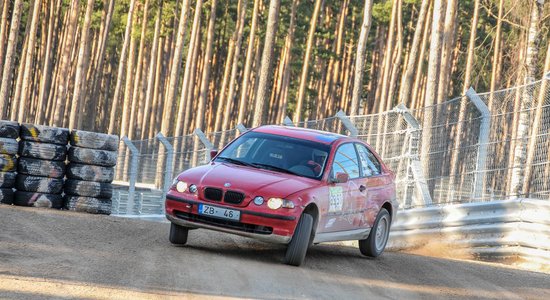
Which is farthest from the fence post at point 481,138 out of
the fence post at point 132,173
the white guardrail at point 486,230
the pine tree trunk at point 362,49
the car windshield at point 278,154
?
the pine tree trunk at point 362,49

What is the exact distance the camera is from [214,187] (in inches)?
472

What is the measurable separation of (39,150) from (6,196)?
31.9 inches

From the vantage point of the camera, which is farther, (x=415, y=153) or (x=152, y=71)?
(x=152, y=71)

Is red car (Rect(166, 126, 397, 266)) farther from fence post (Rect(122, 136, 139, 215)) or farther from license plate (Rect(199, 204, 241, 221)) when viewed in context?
fence post (Rect(122, 136, 139, 215))

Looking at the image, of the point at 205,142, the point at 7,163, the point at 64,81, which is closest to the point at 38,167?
the point at 7,163

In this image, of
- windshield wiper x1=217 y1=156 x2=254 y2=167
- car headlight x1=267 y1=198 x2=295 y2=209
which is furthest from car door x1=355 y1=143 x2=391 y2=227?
car headlight x1=267 y1=198 x2=295 y2=209

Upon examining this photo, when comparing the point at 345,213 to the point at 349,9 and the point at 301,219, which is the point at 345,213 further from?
the point at 349,9

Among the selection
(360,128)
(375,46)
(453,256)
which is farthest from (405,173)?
(375,46)

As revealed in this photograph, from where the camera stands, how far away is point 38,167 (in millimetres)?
16984

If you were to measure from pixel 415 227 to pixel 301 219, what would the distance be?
540cm

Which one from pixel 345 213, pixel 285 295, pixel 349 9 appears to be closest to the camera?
pixel 285 295

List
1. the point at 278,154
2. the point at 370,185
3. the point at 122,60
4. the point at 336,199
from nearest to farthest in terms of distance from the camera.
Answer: the point at 336,199 → the point at 278,154 → the point at 370,185 → the point at 122,60

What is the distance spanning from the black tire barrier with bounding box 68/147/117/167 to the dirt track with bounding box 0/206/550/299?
2117mm

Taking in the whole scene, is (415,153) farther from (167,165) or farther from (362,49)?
(362,49)
